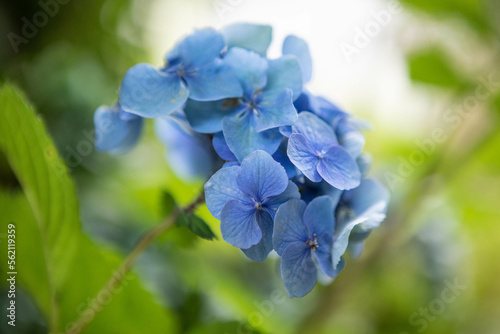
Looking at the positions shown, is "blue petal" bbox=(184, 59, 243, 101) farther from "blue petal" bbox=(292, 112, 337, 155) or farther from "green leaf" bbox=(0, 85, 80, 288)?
"green leaf" bbox=(0, 85, 80, 288)

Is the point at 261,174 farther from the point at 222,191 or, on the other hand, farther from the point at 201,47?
the point at 201,47

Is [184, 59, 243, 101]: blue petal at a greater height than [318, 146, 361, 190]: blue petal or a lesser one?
greater

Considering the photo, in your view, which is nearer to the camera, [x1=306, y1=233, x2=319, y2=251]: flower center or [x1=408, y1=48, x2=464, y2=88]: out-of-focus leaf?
[x1=306, y1=233, x2=319, y2=251]: flower center

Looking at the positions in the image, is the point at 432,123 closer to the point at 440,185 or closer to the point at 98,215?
the point at 440,185

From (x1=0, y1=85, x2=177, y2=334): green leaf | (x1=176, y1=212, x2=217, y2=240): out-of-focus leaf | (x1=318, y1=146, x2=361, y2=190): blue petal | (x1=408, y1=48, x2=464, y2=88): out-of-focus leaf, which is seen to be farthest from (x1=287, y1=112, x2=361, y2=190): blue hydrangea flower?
(x1=408, y1=48, x2=464, y2=88): out-of-focus leaf

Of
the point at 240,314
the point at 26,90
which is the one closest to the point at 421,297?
the point at 240,314

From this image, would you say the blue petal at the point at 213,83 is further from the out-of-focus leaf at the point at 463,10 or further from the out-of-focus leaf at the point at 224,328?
the out-of-focus leaf at the point at 463,10
